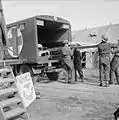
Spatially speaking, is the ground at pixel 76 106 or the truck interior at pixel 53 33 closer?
the ground at pixel 76 106

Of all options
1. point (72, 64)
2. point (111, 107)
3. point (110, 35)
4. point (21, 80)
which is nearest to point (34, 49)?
point (72, 64)

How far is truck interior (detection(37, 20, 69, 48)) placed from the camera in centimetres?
895

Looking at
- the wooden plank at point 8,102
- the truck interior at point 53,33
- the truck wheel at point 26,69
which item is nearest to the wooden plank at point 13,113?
the wooden plank at point 8,102

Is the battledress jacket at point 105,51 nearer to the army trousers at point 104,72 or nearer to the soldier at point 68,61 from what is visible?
the army trousers at point 104,72

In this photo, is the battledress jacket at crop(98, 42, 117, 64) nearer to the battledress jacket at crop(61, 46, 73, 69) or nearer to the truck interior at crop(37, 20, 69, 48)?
the battledress jacket at crop(61, 46, 73, 69)

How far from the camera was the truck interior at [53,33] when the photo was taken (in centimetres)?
895

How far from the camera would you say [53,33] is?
393 inches

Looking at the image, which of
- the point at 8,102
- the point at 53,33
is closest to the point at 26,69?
the point at 53,33

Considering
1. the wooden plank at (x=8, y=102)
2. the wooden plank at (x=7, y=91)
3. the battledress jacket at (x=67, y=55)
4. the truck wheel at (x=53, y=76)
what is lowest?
the truck wheel at (x=53, y=76)

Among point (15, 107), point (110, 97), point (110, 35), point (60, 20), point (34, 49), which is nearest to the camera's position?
point (15, 107)

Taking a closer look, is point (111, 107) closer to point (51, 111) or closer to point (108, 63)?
point (51, 111)

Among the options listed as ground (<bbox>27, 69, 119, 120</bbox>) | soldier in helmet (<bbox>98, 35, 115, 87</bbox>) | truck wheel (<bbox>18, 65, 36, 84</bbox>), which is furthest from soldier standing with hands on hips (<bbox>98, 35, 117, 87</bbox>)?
truck wheel (<bbox>18, 65, 36, 84</bbox>)

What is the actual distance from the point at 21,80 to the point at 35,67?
3.06 meters

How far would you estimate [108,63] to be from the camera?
24.6 ft
